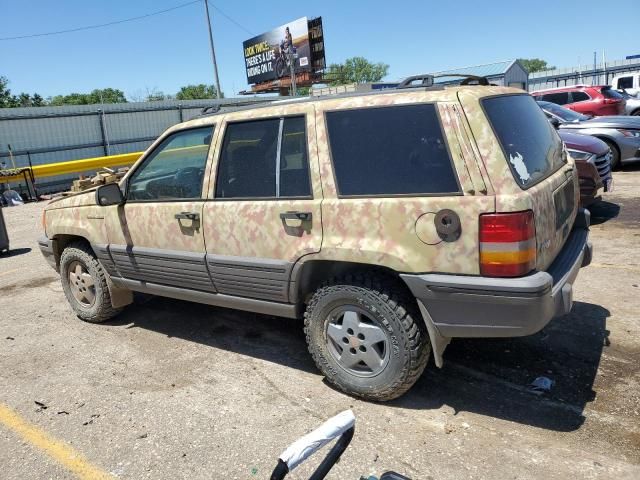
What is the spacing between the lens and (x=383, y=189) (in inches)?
119

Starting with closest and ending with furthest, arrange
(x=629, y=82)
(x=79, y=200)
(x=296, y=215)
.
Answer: (x=296, y=215) → (x=79, y=200) → (x=629, y=82)

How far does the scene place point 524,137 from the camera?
3.16 metres

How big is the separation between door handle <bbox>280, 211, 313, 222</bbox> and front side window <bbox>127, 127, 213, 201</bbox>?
84cm

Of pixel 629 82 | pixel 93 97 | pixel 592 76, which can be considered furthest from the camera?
pixel 93 97

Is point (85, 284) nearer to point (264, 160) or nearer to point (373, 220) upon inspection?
point (264, 160)

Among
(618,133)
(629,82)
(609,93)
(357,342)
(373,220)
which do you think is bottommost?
(357,342)

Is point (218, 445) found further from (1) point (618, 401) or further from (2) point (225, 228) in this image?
(1) point (618, 401)

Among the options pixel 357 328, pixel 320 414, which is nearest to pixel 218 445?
pixel 320 414

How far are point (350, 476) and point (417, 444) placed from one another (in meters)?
0.44

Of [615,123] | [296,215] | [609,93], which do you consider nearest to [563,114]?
[615,123]

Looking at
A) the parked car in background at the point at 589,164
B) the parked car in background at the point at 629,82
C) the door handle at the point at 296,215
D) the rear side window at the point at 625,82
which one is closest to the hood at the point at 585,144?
the parked car in background at the point at 589,164

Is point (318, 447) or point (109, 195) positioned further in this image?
point (109, 195)

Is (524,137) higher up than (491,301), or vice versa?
(524,137)

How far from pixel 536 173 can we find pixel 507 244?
25.6 inches
